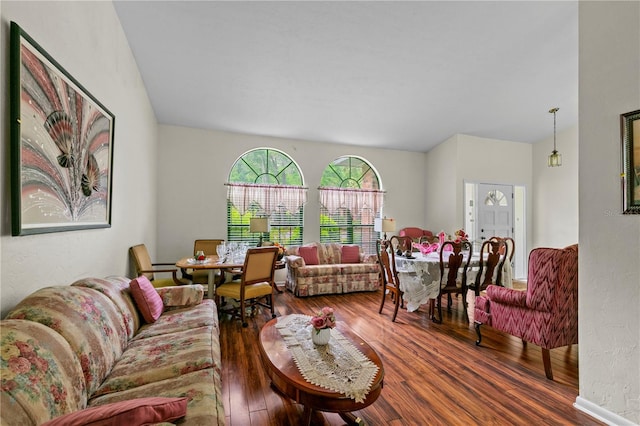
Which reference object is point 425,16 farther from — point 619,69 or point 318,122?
point 318,122

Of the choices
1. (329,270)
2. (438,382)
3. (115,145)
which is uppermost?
(115,145)

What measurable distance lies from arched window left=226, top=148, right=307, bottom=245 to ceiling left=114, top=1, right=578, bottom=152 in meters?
0.60

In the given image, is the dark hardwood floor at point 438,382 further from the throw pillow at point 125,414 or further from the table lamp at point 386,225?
the table lamp at point 386,225

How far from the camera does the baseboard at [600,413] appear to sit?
1768 millimetres

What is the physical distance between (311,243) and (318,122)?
2.28 meters

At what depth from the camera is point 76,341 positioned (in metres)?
1.33

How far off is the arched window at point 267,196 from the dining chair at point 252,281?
187 centimetres

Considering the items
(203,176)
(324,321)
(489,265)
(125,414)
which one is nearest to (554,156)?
(489,265)

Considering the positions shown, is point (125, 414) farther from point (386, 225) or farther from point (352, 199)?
point (352, 199)

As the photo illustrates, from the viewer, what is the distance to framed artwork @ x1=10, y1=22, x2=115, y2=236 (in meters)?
1.35

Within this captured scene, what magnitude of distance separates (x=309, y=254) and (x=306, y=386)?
3821 millimetres

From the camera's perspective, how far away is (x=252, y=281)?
3502 mm

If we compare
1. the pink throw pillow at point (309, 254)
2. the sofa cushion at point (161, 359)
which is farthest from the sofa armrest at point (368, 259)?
the sofa cushion at point (161, 359)

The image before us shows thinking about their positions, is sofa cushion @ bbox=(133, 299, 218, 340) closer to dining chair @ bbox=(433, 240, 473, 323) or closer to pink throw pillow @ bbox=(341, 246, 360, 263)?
dining chair @ bbox=(433, 240, 473, 323)
